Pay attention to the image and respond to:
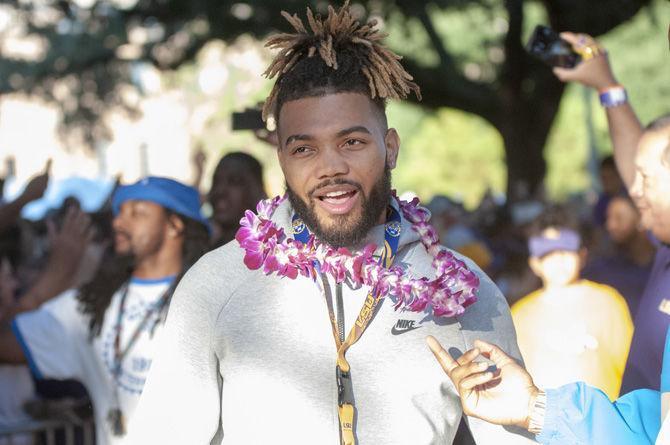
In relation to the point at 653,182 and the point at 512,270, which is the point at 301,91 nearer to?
the point at 653,182

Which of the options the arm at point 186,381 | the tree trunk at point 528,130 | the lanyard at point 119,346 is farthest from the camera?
the tree trunk at point 528,130

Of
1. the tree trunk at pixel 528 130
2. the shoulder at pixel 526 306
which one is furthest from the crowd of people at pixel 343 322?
the tree trunk at pixel 528 130

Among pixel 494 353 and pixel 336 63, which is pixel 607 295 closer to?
pixel 494 353

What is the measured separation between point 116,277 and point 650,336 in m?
2.54

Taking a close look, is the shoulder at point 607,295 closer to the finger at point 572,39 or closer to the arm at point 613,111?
the arm at point 613,111

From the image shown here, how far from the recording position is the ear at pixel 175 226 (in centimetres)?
561

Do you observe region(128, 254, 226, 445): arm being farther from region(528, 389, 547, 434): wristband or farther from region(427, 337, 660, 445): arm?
region(528, 389, 547, 434): wristband

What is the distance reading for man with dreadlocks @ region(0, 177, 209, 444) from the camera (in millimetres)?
5070

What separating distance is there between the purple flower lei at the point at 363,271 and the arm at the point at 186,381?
16cm

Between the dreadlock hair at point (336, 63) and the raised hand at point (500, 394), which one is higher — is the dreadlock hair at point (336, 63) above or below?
above

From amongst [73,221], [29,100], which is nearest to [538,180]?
[29,100]

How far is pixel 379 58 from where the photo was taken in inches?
123

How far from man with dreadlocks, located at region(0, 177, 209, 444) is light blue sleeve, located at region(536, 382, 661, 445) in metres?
2.54

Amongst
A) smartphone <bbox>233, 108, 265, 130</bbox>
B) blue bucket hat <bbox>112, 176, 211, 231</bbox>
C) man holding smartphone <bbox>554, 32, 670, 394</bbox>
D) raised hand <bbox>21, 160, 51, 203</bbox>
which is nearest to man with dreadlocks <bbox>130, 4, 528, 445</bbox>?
man holding smartphone <bbox>554, 32, 670, 394</bbox>
